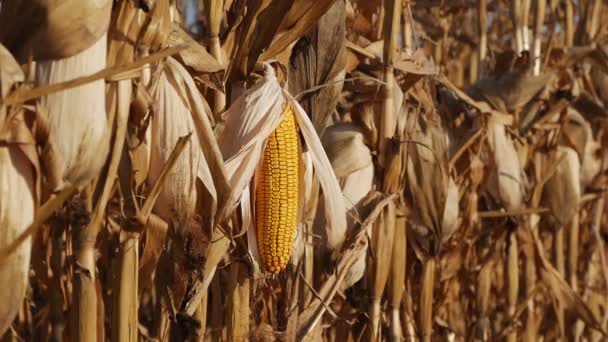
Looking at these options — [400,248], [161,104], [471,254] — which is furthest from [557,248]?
[161,104]

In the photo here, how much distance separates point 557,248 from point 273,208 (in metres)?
2.07

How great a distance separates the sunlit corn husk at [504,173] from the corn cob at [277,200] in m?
1.34

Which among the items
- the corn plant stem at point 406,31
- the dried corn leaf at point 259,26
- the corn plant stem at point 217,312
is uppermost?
the corn plant stem at point 406,31

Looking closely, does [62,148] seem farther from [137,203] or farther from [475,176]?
[475,176]

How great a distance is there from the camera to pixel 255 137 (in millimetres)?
1451

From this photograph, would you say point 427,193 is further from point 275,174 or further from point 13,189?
point 13,189

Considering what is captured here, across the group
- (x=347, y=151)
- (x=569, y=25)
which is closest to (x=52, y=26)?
(x=347, y=151)

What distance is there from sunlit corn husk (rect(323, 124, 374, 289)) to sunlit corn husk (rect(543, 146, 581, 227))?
1.13 metres

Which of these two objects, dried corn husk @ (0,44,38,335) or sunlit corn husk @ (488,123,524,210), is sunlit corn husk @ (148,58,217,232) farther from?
sunlit corn husk @ (488,123,524,210)

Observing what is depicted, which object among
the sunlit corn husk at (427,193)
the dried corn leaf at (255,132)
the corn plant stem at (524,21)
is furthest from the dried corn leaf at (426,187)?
the corn plant stem at (524,21)

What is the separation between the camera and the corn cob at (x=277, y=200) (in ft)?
4.73

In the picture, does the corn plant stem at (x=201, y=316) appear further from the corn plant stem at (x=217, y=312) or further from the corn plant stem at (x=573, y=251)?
the corn plant stem at (x=573, y=251)

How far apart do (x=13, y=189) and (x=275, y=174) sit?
0.54 metres

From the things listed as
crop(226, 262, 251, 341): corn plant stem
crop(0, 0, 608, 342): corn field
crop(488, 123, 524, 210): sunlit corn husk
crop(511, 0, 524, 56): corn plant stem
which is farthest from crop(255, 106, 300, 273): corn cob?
crop(511, 0, 524, 56): corn plant stem
